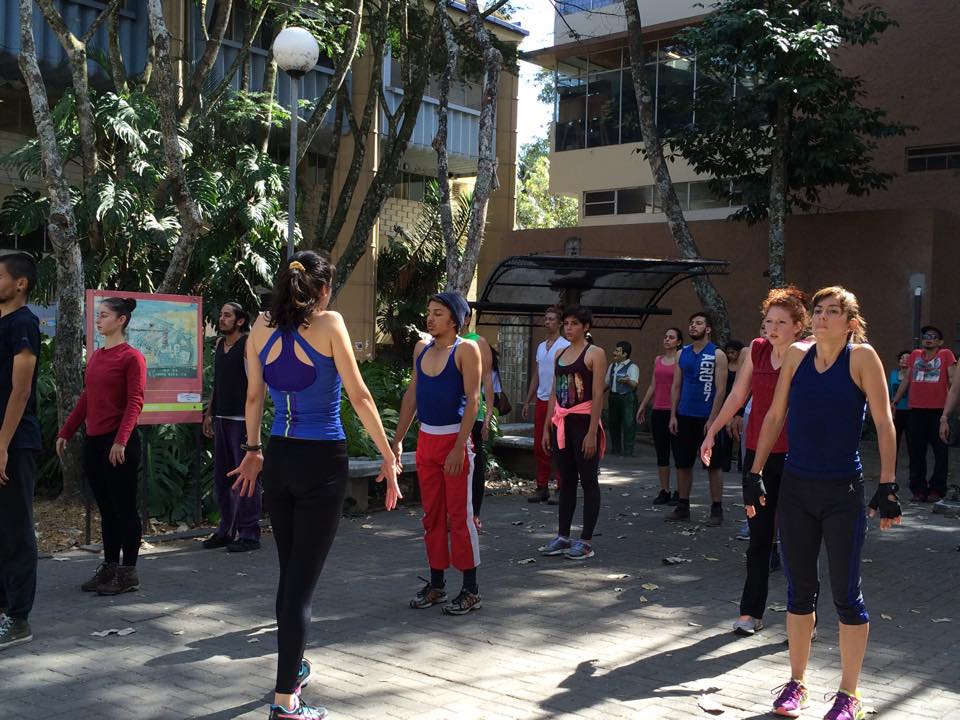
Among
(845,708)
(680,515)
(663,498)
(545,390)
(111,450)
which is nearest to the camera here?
(845,708)

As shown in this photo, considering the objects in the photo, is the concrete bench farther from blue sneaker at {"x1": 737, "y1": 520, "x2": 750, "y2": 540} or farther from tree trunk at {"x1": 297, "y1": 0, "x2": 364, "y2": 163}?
tree trunk at {"x1": 297, "y1": 0, "x2": 364, "y2": 163}

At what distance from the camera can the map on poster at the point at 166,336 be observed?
8.62 meters

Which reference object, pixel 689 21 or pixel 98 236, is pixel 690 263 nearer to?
pixel 98 236

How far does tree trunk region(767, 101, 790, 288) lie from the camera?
A: 1811 cm

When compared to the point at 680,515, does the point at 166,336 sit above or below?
above

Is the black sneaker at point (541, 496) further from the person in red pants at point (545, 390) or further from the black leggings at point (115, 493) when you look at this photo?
the black leggings at point (115, 493)

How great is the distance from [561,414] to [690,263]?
19.7 ft

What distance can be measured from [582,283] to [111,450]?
8553mm

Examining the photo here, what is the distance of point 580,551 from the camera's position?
8406 millimetres

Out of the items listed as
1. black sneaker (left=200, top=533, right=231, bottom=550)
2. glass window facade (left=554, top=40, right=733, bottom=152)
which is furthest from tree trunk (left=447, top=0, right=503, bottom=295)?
glass window facade (left=554, top=40, right=733, bottom=152)

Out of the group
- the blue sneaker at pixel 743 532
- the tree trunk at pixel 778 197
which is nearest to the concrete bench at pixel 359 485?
the blue sneaker at pixel 743 532

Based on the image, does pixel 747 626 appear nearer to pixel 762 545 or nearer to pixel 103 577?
pixel 762 545

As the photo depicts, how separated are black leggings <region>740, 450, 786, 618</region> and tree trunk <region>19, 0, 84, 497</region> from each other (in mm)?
6291

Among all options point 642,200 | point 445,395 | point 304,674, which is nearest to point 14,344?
point 304,674
